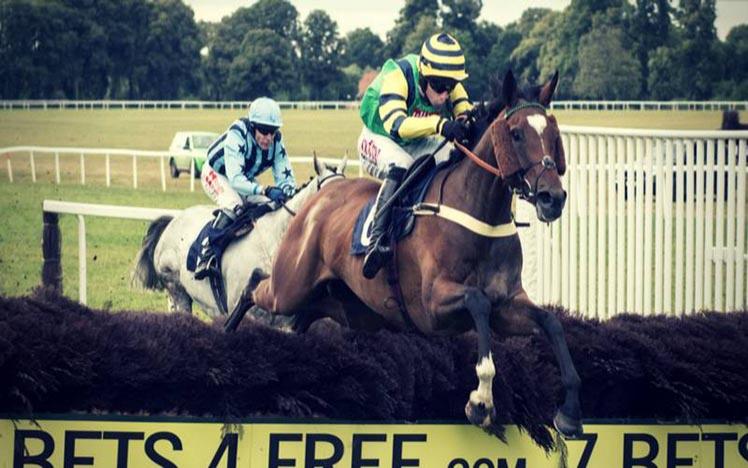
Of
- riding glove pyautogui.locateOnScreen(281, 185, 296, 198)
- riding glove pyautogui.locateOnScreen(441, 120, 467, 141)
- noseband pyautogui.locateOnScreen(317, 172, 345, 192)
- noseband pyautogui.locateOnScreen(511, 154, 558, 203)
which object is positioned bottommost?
riding glove pyautogui.locateOnScreen(281, 185, 296, 198)

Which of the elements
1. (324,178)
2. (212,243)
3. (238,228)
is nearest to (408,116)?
(324,178)

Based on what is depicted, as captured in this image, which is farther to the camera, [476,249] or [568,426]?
[476,249]

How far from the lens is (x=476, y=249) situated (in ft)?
21.0

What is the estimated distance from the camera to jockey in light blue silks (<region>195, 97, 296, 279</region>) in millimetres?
8883

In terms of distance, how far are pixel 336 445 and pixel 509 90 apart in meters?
1.89

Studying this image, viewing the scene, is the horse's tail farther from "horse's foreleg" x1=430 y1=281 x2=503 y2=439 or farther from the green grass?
"horse's foreleg" x1=430 y1=281 x2=503 y2=439

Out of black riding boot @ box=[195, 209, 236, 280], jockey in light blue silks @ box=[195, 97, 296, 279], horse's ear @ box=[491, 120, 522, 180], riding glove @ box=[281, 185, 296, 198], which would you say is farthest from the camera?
black riding boot @ box=[195, 209, 236, 280]

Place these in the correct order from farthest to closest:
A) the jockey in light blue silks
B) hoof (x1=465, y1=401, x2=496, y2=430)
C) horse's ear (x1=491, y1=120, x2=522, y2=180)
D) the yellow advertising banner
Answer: the jockey in light blue silks → horse's ear (x1=491, y1=120, x2=522, y2=180) → hoof (x1=465, y1=401, x2=496, y2=430) → the yellow advertising banner

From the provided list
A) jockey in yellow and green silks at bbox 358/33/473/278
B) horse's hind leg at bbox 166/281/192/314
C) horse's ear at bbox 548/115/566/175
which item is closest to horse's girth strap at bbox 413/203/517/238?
jockey in yellow and green silks at bbox 358/33/473/278

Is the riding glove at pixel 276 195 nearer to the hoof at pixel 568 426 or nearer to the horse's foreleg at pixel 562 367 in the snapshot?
the horse's foreleg at pixel 562 367

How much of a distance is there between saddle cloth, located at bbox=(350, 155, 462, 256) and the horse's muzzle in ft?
2.74

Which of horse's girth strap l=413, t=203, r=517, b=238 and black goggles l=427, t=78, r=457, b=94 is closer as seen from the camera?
horse's girth strap l=413, t=203, r=517, b=238

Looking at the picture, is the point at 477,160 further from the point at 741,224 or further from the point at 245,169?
the point at 741,224

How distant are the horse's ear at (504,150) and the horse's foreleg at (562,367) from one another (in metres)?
0.50
